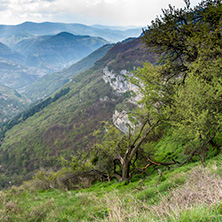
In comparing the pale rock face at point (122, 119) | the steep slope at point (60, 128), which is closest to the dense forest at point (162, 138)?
the pale rock face at point (122, 119)

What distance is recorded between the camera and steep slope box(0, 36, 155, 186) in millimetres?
93625

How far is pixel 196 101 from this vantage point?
7184 mm

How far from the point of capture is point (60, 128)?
119812 mm

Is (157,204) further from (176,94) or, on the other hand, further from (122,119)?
(122,119)

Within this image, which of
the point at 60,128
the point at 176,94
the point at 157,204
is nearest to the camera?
the point at 157,204

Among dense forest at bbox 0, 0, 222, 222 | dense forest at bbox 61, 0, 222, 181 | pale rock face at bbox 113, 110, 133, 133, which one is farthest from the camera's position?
pale rock face at bbox 113, 110, 133, 133

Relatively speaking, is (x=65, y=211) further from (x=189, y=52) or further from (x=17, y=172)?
(x=17, y=172)

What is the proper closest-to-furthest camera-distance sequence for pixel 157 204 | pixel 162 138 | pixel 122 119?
pixel 157 204
pixel 162 138
pixel 122 119

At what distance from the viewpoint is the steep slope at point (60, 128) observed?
93.6m

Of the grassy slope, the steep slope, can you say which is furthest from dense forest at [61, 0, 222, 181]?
the steep slope

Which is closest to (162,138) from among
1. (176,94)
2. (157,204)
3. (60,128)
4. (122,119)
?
(176,94)

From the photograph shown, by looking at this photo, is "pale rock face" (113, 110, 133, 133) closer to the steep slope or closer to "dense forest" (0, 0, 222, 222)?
"dense forest" (0, 0, 222, 222)

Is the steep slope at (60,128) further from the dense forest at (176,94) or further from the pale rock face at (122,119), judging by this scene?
the dense forest at (176,94)

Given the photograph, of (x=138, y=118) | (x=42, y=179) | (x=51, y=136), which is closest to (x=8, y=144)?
(x=51, y=136)
